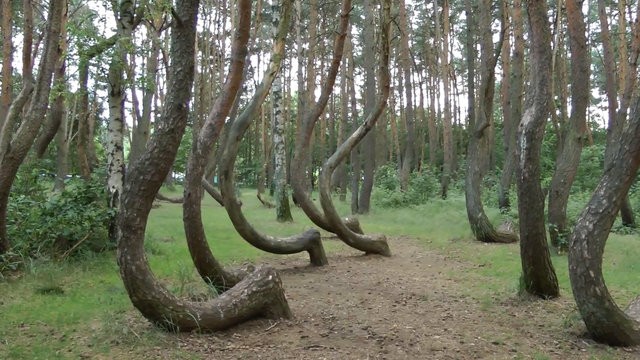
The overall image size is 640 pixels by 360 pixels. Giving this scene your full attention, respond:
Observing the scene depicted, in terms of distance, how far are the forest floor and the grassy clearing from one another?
0.61ft

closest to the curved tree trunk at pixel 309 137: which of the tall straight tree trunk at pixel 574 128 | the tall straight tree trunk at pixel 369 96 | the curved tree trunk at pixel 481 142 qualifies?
the curved tree trunk at pixel 481 142

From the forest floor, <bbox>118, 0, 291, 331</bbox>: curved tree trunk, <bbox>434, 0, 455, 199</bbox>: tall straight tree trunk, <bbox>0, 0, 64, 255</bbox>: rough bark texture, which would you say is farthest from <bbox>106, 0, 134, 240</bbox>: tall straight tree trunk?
<bbox>434, 0, 455, 199</bbox>: tall straight tree trunk

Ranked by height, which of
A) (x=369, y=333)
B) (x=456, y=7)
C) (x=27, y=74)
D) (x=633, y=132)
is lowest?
(x=369, y=333)

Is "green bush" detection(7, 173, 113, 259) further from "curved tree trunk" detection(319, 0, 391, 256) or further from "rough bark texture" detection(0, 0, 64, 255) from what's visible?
"curved tree trunk" detection(319, 0, 391, 256)

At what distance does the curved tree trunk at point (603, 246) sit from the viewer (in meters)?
5.01

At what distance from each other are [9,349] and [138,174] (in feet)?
6.47

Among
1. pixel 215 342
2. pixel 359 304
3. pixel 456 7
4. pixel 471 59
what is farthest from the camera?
pixel 456 7

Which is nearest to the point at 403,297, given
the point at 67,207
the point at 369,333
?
the point at 369,333

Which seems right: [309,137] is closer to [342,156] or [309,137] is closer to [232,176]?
[342,156]

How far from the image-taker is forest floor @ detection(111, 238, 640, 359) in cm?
479

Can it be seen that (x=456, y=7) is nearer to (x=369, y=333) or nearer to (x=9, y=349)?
(x=369, y=333)

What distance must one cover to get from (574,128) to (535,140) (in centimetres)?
318

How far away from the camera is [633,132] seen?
5.00m

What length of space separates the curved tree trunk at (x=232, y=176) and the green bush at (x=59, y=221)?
8.20 ft
